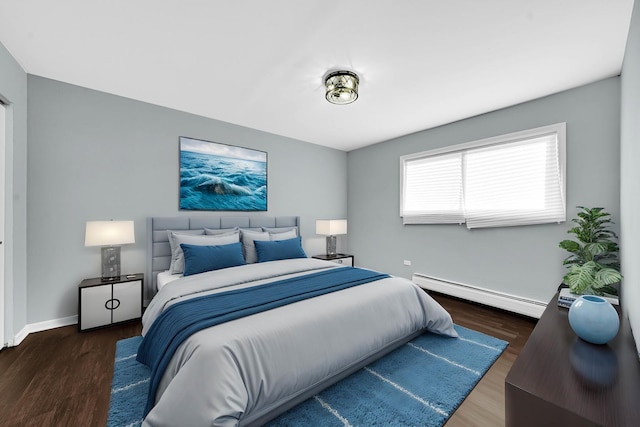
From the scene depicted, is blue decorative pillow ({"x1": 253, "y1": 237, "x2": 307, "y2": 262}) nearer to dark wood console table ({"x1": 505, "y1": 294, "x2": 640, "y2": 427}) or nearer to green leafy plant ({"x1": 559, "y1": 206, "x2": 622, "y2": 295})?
dark wood console table ({"x1": 505, "y1": 294, "x2": 640, "y2": 427})

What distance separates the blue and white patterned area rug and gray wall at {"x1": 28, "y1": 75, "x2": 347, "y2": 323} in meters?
1.04

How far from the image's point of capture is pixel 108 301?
2.71 m

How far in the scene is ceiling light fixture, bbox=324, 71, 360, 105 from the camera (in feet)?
8.02

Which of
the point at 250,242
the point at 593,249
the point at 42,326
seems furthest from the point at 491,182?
the point at 42,326

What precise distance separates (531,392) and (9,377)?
3.20 meters

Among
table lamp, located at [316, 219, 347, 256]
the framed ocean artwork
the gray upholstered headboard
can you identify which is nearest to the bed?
the gray upholstered headboard

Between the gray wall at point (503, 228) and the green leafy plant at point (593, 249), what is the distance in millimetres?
180

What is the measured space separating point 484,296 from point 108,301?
427 cm

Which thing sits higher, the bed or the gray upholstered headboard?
the gray upholstered headboard

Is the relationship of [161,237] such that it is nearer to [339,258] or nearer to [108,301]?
[108,301]

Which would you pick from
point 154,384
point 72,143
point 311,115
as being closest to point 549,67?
point 311,115

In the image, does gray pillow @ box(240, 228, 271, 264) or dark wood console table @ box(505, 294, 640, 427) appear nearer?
dark wood console table @ box(505, 294, 640, 427)

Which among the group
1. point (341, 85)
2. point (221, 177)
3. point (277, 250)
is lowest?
point (277, 250)

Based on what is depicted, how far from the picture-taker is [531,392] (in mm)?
1019
